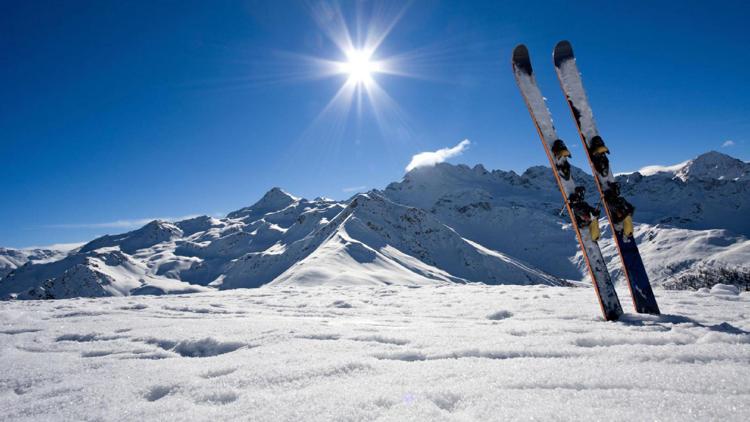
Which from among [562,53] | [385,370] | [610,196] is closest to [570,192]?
[610,196]

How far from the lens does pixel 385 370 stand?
9.39 ft

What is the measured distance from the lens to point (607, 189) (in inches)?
236

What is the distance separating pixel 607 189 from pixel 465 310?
10.5 feet

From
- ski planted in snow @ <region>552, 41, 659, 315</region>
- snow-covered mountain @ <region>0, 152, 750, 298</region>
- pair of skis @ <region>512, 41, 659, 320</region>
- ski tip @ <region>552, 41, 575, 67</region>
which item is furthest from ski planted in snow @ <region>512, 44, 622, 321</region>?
snow-covered mountain @ <region>0, 152, 750, 298</region>

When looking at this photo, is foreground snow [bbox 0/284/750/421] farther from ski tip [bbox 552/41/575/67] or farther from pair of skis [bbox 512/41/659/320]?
ski tip [bbox 552/41/575/67]

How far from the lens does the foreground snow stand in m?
A: 2.12

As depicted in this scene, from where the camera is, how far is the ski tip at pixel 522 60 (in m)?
7.27

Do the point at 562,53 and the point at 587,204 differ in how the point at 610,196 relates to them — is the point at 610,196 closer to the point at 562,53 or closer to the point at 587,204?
the point at 587,204

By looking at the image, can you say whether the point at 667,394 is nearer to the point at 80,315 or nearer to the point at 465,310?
the point at 465,310

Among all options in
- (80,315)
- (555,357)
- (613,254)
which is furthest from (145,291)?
(613,254)

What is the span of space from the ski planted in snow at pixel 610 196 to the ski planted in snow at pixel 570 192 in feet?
1.14

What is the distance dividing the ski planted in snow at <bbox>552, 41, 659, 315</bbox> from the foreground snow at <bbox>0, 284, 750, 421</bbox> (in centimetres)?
65

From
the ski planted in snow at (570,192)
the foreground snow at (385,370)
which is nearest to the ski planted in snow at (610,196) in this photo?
the ski planted in snow at (570,192)

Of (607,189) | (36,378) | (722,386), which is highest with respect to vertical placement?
(607,189)
